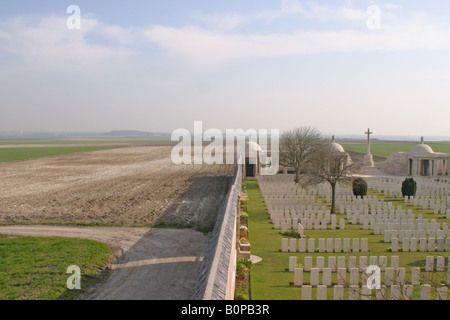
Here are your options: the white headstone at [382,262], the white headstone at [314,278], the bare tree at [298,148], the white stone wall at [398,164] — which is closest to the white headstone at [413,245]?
the white headstone at [382,262]

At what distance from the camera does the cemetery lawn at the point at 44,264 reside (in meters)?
11.1

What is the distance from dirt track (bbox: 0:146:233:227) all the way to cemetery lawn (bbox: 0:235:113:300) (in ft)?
14.0

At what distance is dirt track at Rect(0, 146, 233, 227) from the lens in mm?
21188

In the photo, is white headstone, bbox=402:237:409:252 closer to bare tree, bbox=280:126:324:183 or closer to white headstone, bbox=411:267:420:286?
white headstone, bbox=411:267:420:286

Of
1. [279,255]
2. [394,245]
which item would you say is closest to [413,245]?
[394,245]

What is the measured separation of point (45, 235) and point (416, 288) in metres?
15.0

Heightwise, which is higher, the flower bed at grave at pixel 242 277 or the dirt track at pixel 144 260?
the flower bed at grave at pixel 242 277

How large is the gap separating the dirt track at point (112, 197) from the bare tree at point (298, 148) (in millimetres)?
6364

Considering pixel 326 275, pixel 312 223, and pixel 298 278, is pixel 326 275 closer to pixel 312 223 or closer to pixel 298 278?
pixel 298 278

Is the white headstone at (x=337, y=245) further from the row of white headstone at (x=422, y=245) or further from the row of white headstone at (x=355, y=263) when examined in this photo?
the row of white headstone at (x=355, y=263)

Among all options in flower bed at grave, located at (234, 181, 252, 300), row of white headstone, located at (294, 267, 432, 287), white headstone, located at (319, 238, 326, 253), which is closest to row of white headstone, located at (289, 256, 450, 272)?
row of white headstone, located at (294, 267, 432, 287)

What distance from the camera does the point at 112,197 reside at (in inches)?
1074

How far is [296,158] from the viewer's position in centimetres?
3712

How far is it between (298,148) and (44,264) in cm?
2821
